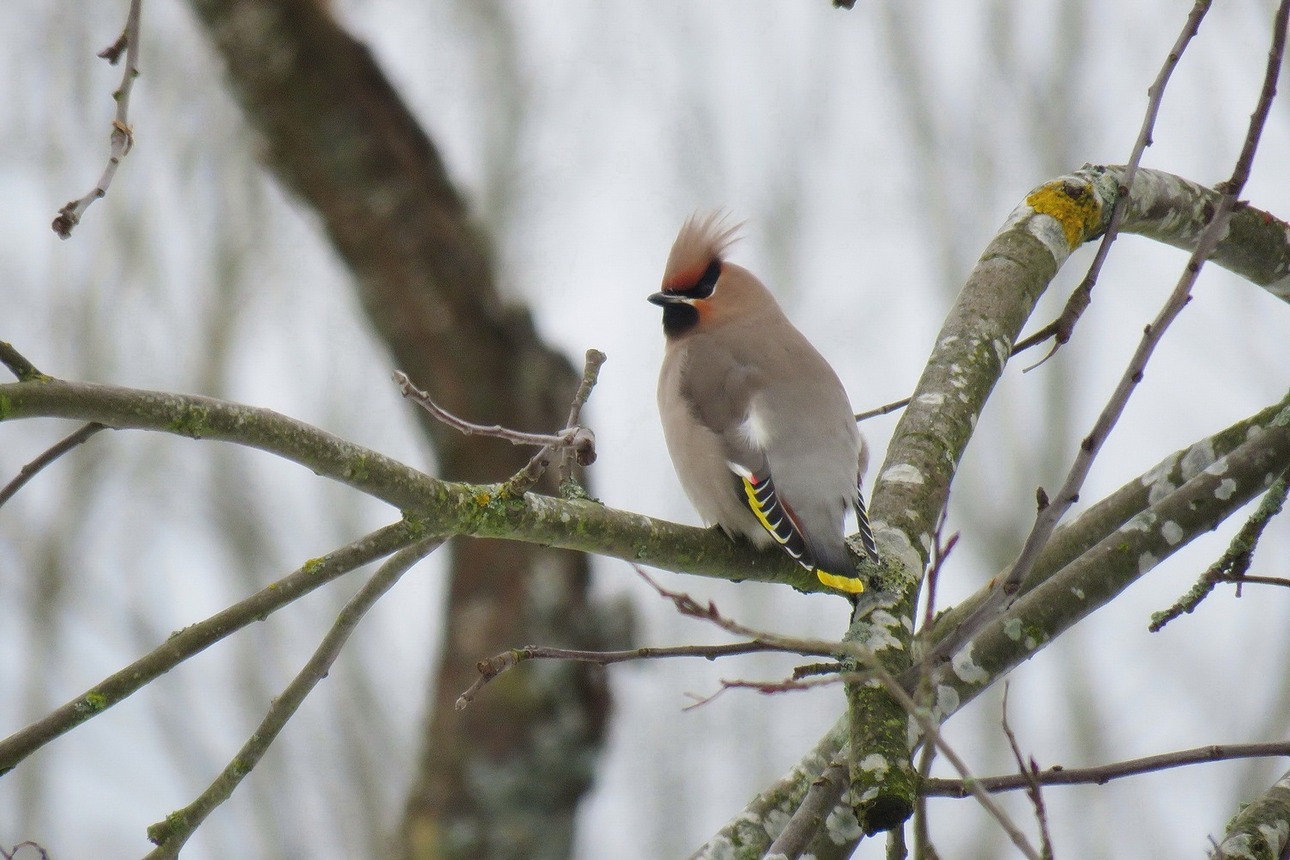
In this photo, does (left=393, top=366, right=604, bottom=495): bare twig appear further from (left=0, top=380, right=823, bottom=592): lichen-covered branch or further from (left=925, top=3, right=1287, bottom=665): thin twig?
(left=925, top=3, right=1287, bottom=665): thin twig

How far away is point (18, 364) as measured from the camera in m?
1.91

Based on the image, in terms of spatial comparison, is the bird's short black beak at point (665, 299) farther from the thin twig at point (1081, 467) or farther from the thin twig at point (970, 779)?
the thin twig at point (970, 779)

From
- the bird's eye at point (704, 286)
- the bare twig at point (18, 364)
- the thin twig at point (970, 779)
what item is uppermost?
the bird's eye at point (704, 286)

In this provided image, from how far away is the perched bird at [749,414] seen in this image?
11.9 feet

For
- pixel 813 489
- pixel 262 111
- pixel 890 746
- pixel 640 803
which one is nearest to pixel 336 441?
pixel 890 746

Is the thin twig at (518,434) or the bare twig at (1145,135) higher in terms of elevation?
the bare twig at (1145,135)

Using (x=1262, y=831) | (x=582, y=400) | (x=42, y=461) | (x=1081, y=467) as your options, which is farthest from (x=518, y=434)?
(x=1262, y=831)

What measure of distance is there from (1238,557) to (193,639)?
6.93 feet

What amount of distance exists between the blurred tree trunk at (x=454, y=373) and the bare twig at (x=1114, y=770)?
4.32m

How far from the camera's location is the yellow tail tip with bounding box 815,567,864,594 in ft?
9.20

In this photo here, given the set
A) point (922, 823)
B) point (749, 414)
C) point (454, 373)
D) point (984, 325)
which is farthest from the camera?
point (454, 373)

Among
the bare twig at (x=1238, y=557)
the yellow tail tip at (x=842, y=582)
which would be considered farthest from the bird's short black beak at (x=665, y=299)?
the bare twig at (x=1238, y=557)

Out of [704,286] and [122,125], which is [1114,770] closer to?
[122,125]

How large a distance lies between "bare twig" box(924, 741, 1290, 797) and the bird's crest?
2.93 meters
